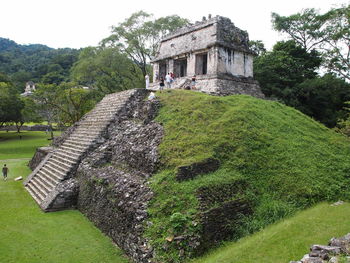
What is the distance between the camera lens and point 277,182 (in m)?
7.16

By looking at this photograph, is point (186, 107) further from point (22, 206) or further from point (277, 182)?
point (22, 206)

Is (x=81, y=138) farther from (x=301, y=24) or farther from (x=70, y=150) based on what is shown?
(x=301, y=24)

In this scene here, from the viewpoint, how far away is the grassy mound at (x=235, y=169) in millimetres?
5699

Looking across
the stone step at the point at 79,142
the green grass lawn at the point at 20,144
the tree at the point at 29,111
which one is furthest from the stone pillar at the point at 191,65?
the tree at the point at 29,111

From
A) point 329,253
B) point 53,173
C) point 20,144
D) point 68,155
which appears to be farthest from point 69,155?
point 20,144

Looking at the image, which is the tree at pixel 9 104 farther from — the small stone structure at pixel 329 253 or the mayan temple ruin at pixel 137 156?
the small stone structure at pixel 329 253

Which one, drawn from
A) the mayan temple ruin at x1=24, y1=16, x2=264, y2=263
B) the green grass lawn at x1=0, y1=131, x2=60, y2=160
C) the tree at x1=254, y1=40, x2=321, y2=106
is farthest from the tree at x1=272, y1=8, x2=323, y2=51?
the green grass lawn at x1=0, y1=131, x2=60, y2=160

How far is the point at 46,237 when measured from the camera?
666cm

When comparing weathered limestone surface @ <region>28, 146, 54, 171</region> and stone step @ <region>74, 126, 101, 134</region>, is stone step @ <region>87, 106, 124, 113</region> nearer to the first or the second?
stone step @ <region>74, 126, 101, 134</region>

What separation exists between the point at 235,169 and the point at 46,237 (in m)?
5.03

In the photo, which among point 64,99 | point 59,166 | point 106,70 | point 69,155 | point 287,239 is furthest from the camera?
point 106,70

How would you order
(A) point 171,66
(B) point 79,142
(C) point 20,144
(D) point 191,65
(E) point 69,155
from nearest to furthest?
1. (E) point 69,155
2. (B) point 79,142
3. (D) point 191,65
4. (A) point 171,66
5. (C) point 20,144

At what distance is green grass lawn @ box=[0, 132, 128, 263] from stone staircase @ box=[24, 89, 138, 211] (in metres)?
0.39

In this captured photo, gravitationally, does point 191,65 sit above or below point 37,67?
below
